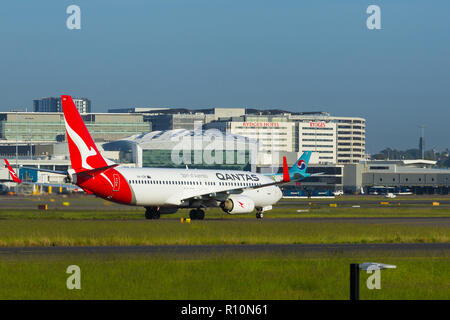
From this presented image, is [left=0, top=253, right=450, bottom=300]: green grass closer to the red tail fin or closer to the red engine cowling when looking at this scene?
the red tail fin

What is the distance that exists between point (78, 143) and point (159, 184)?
339 inches

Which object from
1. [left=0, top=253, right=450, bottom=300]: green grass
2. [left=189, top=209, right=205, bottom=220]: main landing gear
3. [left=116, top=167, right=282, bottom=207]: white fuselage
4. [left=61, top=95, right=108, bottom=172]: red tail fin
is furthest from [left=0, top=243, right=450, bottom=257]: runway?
[left=189, top=209, right=205, bottom=220]: main landing gear

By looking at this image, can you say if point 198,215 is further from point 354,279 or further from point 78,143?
point 354,279

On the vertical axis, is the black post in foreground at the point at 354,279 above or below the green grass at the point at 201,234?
above

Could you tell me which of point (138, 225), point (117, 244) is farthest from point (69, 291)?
point (138, 225)

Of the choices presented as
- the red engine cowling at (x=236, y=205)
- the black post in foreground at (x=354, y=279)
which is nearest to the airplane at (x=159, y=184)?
the red engine cowling at (x=236, y=205)

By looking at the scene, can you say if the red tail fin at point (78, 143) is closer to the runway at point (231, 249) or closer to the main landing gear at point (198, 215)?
the main landing gear at point (198, 215)

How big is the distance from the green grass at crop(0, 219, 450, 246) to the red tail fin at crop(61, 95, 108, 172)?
5.47 meters

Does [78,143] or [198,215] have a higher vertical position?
[78,143]

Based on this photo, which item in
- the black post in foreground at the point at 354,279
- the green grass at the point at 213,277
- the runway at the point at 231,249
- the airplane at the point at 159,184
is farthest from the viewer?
the airplane at the point at 159,184

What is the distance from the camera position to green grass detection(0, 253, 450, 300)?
77.7 ft

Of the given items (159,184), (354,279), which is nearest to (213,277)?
(354,279)

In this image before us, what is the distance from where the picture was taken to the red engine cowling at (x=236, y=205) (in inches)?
2601

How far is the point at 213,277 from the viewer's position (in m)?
26.6
